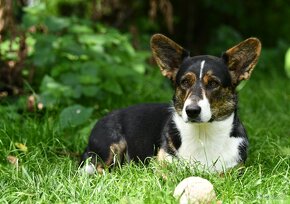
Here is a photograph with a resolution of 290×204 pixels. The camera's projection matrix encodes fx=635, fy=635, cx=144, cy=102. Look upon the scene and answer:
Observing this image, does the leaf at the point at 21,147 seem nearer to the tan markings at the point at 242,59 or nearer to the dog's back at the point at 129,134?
the dog's back at the point at 129,134

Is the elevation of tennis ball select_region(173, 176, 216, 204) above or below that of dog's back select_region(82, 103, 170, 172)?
above

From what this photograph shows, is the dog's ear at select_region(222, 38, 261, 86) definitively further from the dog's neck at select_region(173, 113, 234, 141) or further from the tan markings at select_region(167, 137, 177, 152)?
the tan markings at select_region(167, 137, 177, 152)

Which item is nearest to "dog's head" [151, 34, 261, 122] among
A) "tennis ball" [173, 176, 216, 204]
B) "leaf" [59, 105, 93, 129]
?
"tennis ball" [173, 176, 216, 204]

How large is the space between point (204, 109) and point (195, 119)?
A: 0.10m

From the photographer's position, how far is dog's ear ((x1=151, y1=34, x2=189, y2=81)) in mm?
4902

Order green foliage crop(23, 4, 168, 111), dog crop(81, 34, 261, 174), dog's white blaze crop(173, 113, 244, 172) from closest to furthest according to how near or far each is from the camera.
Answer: dog crop(81, 34, 261, 174) → dog's white blaze crop(173, 113, 244, 172) → green foliage crop(23, 4, 168, 111)

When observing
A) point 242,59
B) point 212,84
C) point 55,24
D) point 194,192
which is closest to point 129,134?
point 212,84

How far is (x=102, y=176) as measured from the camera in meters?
4.47

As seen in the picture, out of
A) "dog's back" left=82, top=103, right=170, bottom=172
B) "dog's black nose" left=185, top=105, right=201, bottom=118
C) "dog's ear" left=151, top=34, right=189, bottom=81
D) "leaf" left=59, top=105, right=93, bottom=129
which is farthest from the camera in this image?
"leaf" left=59, top=105, right=93, bottom=129

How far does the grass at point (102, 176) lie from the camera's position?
4.07m

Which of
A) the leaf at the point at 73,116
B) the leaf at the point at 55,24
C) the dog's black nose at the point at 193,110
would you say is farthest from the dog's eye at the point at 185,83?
the leaf at the point at 55,24

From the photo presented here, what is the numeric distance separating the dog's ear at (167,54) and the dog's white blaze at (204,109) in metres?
0.58

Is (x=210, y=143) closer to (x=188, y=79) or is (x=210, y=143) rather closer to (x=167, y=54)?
(x=188, y=79)

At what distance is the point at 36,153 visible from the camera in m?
5.11
